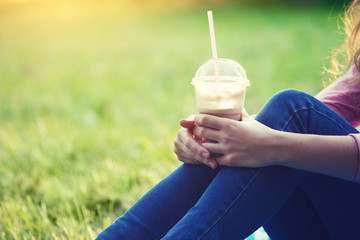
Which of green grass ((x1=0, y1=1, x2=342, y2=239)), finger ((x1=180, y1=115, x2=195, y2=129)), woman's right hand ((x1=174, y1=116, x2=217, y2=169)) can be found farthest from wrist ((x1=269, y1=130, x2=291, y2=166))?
green grass ((x1=0, y1=1, x2=342, y2=239))

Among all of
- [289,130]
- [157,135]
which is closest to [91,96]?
[157,135]

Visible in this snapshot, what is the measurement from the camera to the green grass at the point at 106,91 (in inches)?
88.2

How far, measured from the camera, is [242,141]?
108cm

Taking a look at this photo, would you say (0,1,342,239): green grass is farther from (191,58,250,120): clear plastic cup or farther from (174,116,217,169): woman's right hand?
(191,58,250,120): clear plastic cup

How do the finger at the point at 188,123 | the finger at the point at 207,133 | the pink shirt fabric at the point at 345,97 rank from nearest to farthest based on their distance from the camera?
the finger at the point at 207,133
the finger at the point at 188,123
the pink shirt fabric at the point at 345,97

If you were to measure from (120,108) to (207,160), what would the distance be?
2901mm

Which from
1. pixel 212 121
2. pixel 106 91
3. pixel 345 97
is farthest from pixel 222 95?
pixel 106 91

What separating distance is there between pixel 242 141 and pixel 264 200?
19cm

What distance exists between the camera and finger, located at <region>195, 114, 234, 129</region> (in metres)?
1.13

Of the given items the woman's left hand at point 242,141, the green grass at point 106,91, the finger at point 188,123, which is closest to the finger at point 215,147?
the woman's left hand at point 242,141

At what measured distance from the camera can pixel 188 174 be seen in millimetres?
1334

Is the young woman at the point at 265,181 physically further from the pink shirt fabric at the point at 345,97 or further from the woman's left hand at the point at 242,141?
the pink shirt fabric at the point at 345,97

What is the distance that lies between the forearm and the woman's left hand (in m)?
0.03

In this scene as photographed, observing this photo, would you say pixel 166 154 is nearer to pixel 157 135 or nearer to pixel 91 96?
pixel 157 135
